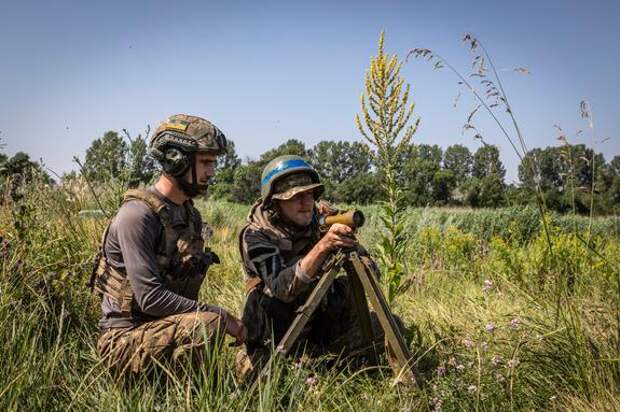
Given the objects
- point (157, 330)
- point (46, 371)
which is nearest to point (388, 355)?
point (157, 330)

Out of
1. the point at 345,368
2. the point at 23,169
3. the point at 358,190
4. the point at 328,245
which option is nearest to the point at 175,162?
the point at 328,245

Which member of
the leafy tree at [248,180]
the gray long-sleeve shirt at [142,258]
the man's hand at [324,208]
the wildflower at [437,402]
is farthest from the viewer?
the leafy tree at [248,180]

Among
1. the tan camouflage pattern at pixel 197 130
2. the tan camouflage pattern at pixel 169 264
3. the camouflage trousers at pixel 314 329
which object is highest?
the tan camouflage pattern at pixel 197 130

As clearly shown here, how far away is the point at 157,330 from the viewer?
2.70 m

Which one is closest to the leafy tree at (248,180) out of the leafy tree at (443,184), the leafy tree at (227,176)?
the leafy tree at (227,176)

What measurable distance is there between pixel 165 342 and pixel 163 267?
0.44 meters

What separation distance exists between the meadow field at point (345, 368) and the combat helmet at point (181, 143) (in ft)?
3.46

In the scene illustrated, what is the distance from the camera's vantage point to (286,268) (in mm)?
3045

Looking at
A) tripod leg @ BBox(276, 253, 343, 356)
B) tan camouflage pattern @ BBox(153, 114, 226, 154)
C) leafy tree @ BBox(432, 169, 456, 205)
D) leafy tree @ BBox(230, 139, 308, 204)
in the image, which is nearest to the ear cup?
tan camouflage pattern @ BBox(153, 114, 226, 154)

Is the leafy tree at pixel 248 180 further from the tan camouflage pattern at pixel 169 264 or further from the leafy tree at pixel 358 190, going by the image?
the tan camouflage pattern at pixel 169 264

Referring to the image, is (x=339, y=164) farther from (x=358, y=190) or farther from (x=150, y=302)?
(x=150, y=302)

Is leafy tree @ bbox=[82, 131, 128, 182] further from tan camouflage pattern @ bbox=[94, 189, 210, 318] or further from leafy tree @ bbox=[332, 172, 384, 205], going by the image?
leafy tree @ bbox=[332, 172, 384, 205]

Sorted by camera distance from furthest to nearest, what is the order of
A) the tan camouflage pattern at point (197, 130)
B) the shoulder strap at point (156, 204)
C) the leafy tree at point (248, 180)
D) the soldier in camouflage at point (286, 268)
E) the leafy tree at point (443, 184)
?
1. the leafy tree at point (443, 184)
2. the leafy tree at point (248, 180)
3. the soldier in camouflage at point (286, 268)
4. the tan camouflage pattern at point (197, 130)
5. the shoulder strap at point (156, 204)

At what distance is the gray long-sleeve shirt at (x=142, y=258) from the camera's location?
8.54 ft
